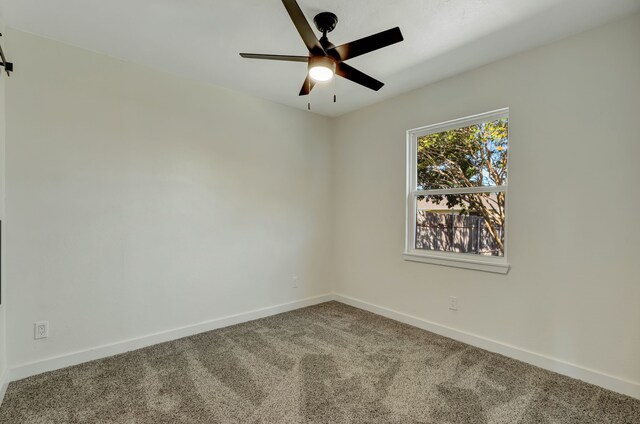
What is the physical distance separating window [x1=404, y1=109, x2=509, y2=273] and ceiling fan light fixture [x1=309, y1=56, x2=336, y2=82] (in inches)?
64.5

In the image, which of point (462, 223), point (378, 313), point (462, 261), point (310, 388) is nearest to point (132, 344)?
point (310, 388)

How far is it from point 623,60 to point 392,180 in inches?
79.5

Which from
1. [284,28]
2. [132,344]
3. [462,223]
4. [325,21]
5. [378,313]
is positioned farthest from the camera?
[378,313]

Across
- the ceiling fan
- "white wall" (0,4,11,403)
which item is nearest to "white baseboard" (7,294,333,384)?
"white wall" (0,4,11,403)

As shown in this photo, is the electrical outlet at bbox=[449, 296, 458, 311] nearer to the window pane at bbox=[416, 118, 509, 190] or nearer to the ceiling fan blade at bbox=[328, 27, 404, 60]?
the window pane at bbox=[416, 118, 509, 190]

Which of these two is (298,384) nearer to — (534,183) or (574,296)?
(574,296)

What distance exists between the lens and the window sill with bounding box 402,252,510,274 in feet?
8.93

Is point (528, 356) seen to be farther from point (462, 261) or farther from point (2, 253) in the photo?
point (2, 253)

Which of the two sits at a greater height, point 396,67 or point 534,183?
point 396,67

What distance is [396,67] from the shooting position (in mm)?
2855

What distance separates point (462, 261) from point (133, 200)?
3042 millimetres

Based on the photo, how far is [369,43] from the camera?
1818 millimetres

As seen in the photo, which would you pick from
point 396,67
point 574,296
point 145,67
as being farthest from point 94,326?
point 574,296

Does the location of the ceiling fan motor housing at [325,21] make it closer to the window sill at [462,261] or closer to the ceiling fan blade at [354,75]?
the ceiling fan blade at [354,75]
